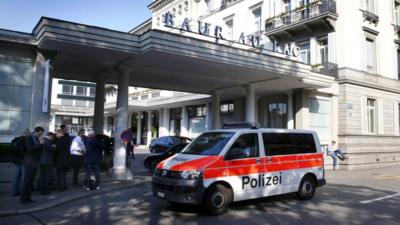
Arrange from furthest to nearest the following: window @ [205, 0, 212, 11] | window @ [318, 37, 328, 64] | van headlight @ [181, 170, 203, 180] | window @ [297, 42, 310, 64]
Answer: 1. window @ [205, 0, 212, 11]
2. window @ [297, 42, 310, 64]
3. window @ [318, 37, 328, 64]
4. van headlight @ [181, 170, 203, 180]

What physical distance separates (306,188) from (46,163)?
7.24 metres

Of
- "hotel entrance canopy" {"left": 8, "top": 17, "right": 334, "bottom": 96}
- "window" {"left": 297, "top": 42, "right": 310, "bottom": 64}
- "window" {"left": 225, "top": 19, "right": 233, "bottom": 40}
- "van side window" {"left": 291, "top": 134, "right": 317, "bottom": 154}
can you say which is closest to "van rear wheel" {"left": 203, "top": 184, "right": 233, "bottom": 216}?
"van side window" {"left": 291, "top": 134, "right": 317, "bottom": 154}

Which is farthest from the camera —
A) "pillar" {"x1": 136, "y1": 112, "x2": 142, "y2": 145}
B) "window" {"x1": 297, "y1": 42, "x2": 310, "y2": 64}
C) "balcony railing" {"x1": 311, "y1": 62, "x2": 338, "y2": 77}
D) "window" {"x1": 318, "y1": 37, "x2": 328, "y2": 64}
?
"pillar" {"x1": 136, "y1": 112, "x2": 142, "y2": 145}

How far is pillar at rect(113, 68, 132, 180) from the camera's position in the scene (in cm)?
1337

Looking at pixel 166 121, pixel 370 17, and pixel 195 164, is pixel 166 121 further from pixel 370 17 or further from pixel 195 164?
pixel 195 164

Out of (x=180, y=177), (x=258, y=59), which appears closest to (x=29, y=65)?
(x=180, y=177)

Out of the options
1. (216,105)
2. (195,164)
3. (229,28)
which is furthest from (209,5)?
(195,164)


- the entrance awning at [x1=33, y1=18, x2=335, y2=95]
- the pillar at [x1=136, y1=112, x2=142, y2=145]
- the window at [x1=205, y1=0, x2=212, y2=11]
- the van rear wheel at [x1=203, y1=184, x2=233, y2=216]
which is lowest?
the van rear wheel at [x1=203, y1=184, x2=233, y2=216]

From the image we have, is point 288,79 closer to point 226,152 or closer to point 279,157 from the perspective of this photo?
point 279,157

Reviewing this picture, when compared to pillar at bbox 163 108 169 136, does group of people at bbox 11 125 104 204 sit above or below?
below

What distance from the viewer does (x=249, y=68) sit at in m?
14.3

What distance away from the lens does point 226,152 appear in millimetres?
8188

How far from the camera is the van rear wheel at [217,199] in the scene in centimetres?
777

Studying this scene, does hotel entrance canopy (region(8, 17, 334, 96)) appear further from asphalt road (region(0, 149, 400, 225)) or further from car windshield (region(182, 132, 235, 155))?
asphalt road (region(0, 149, 400, 225))
